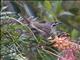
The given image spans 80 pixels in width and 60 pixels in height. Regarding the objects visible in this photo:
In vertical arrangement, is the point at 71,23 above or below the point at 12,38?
below

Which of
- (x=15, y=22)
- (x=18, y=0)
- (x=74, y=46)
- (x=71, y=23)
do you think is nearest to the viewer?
(x=74, y=46)

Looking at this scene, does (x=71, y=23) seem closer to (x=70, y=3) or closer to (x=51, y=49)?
(x=70, y=3)

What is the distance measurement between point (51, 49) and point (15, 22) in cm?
15

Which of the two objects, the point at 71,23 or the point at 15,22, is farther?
the point at 71,23

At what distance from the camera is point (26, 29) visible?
88 centimetres

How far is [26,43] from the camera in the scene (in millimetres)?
836

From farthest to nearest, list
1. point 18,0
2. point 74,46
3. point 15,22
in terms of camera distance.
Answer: point 18,0, point 15,22, point 74,46

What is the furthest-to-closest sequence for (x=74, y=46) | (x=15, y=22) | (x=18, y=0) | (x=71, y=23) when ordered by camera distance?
(x=71, y=23) < (x=18, y=0) < (x=15, y=22) < (x=74, y=46)

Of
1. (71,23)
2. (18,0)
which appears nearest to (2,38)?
(18,0)

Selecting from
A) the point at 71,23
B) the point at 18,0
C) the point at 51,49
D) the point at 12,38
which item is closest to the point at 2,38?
the point at 12,38

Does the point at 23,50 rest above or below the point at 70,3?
above

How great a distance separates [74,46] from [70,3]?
4.13 feet

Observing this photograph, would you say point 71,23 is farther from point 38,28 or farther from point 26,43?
point 26,43

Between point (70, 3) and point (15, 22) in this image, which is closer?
point (15, 22)
